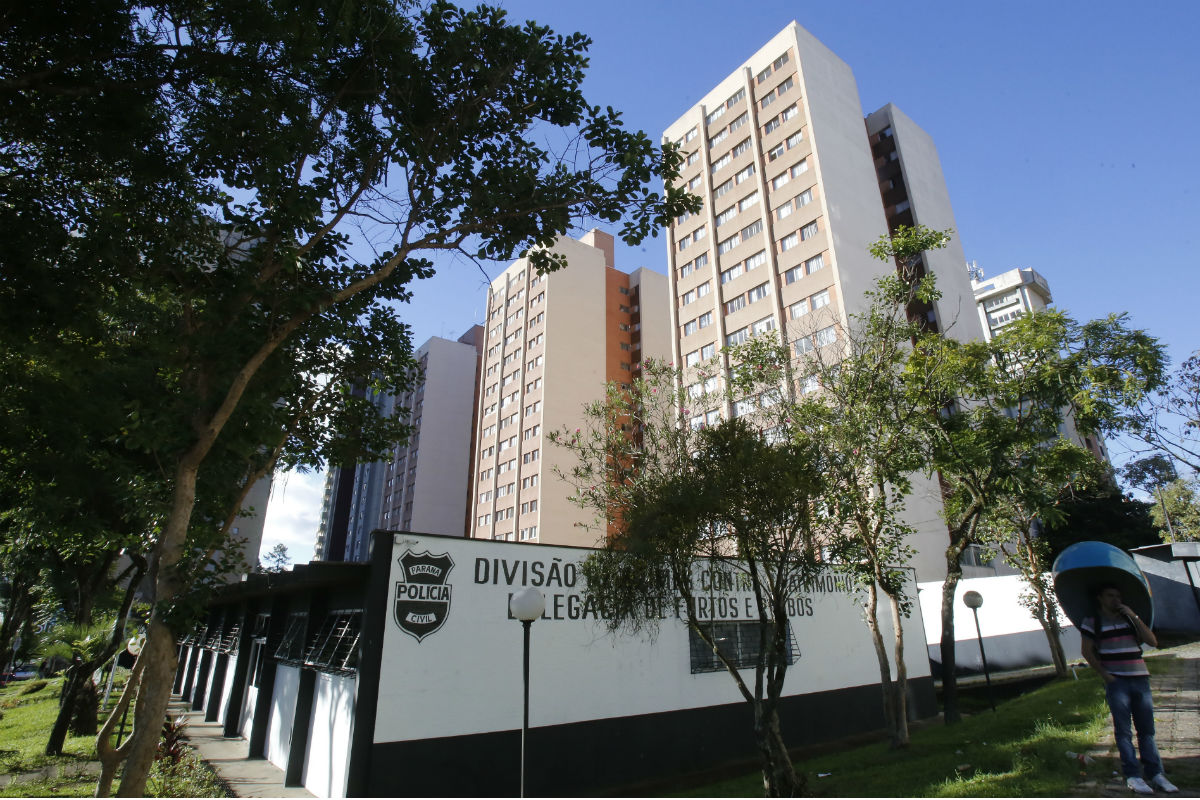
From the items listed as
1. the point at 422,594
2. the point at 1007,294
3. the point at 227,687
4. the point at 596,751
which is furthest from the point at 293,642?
Answer: the point at 1007,294

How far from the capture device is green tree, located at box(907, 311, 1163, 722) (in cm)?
1219

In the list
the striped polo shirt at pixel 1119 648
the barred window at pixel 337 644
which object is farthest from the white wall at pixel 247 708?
the striped polo shirt at pixel 1119 648

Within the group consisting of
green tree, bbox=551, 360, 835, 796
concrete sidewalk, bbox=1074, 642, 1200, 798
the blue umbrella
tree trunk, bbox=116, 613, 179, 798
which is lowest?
concrete sidewalk, bbox=1074, 642, 1200, 798

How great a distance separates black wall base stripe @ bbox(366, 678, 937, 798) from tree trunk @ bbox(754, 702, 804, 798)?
3.95 meters

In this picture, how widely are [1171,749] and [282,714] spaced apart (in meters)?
15.4

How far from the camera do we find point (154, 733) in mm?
6617

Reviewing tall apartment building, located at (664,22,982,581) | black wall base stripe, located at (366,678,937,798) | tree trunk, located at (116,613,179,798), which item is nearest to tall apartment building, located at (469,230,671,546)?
tall apartment building, located at (664,22,982,581)

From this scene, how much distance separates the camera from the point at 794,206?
40.8 metres

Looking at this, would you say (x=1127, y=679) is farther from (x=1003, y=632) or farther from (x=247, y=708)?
(x=1003, y=632)

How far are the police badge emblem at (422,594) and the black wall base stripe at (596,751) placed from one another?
5.85ft

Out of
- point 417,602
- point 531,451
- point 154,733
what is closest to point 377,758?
point 417,602

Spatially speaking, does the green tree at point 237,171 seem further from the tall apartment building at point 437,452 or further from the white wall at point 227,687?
the tall apartment building at point 437,452

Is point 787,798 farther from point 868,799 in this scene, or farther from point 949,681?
point 949,681

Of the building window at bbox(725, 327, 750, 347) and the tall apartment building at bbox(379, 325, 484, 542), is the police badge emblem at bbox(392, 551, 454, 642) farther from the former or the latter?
the tall apartment building at bbox(379, 325, 484, 542)
